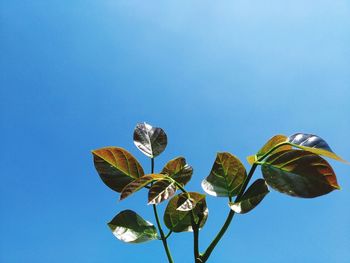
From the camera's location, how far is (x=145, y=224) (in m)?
0.73

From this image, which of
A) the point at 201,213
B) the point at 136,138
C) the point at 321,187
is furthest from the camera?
the point at 136,138

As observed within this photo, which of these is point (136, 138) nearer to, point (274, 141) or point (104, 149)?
point (104, 149)

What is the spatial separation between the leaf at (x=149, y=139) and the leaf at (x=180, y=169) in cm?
6

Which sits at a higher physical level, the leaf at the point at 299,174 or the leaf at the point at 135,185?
the leaf at the point at 135,185

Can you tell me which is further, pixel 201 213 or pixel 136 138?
pixel 136 138

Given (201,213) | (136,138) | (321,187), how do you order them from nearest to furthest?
(321,187) < (201,213) < (136,138)

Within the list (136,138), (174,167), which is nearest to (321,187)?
(174,167)

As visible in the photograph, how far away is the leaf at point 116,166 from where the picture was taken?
72 centimetres

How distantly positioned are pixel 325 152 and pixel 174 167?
27 centimetres

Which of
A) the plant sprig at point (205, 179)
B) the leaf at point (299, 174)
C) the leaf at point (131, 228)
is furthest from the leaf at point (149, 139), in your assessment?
the leaf at point (299, 174)

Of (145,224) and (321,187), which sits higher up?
(145,224)

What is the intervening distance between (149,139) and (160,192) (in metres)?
0.18

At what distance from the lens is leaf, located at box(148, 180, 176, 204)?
64 centimetres

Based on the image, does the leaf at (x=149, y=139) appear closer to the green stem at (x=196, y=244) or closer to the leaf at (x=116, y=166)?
the leaf at (x=116, y=166)
